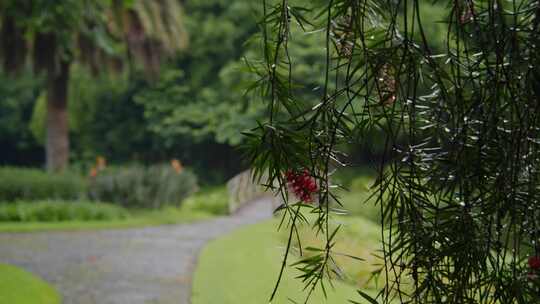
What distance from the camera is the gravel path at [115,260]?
621 centimetres

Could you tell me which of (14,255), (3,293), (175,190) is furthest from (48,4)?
(175,190)

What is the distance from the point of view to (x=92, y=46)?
15953mm

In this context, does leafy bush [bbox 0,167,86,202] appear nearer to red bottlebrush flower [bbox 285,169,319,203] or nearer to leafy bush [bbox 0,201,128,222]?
leafy bush [bbox 0,201,128,222]

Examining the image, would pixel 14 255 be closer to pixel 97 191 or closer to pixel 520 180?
pixel 97 191

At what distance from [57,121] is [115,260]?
9.54 meters

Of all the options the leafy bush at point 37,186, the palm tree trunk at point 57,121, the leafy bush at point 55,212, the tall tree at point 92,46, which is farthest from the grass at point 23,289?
the palm tree trunk at point 57,121

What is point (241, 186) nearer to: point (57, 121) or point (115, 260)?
point (115, 260)

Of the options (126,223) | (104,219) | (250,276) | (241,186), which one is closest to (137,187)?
(104,219)

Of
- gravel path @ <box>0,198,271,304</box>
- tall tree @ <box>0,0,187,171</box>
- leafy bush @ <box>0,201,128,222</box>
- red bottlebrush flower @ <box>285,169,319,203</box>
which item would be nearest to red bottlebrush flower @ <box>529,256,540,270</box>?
red bottlebrush flower @ <box>285,169,319,203</box>

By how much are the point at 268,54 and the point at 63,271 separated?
6146 millimetres

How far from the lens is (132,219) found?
13.8 metres

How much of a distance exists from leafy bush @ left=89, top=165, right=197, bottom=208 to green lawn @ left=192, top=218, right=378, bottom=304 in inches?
231

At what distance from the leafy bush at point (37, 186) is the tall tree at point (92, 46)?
2452 mm

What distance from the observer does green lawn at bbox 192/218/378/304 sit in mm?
3395
